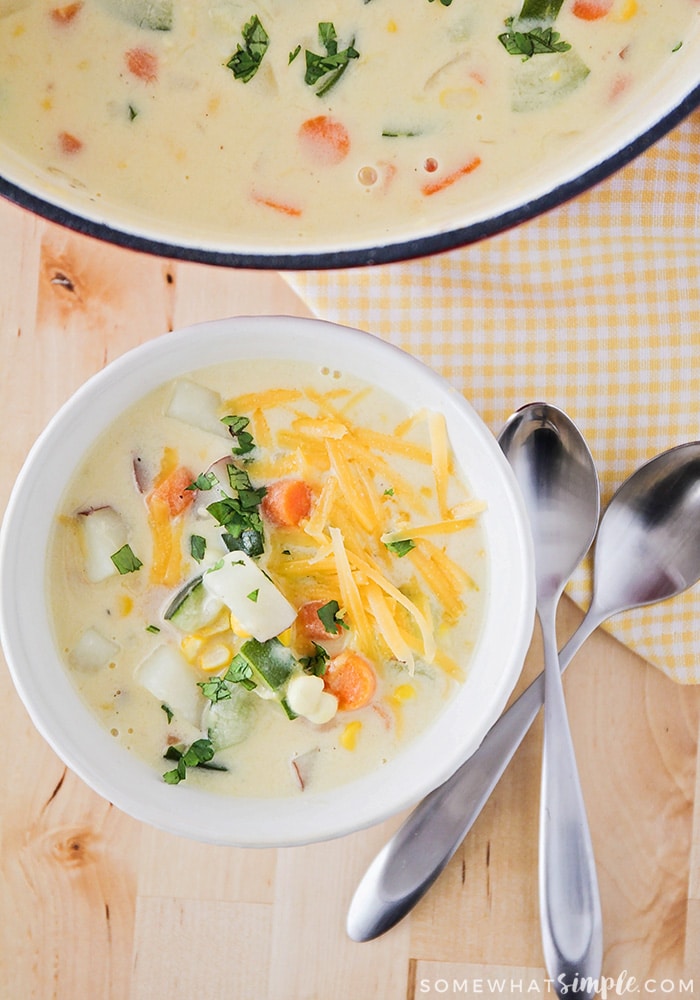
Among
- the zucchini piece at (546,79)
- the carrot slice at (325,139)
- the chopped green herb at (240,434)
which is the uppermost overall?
the zucchini piece at (546,79)

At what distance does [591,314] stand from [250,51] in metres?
0.61

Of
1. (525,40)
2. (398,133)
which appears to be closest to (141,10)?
(398,133)

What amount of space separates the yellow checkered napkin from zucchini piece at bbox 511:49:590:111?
0.27 meters

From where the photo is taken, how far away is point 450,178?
1.27 m

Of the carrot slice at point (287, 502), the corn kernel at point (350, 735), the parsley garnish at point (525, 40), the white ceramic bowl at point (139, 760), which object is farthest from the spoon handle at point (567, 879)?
the parsley garnish at point (525, 40)

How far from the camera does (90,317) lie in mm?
1516

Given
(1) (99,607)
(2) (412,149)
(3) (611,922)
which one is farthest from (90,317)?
(3) (611,922)

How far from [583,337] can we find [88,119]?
2.42ft

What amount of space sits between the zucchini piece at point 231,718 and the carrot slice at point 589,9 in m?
0.93

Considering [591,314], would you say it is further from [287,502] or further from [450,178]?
[287,502]

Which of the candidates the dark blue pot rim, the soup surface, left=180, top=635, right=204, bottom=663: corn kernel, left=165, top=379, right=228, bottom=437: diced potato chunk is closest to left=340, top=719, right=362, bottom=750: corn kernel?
the soup surface

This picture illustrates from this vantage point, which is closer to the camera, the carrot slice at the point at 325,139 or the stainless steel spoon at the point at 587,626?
the carrot slice at the point at 325,139

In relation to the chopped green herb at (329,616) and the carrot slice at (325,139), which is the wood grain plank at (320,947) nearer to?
the chopped green herb at (329,616)

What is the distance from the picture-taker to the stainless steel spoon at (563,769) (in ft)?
4.77
